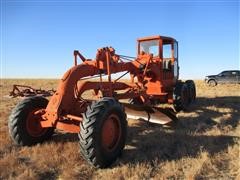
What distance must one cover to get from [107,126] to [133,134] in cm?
241

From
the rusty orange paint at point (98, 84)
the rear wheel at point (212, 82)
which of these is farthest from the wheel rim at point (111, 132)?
the rear wheel at point (212, 82)

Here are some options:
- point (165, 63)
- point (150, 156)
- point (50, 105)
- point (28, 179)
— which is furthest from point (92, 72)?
point (165, 63)

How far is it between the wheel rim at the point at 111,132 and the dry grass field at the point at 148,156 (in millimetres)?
382

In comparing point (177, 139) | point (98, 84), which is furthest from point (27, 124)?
point (177, 139)

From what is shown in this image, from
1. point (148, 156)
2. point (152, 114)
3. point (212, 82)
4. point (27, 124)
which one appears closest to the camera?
point (148, 156)

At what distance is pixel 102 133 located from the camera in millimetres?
6512

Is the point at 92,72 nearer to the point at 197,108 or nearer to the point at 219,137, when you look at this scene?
the point at 219,137

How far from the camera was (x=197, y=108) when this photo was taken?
1352 centimetres

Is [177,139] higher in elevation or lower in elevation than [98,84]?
lower

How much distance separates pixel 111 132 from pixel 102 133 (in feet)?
1.21

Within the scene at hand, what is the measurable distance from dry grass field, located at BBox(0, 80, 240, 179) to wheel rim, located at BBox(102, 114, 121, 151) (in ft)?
1.25

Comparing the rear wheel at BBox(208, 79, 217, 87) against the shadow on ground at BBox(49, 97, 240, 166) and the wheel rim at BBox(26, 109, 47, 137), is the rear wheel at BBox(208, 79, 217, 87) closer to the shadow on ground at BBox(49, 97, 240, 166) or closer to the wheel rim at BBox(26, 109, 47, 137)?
the shadow on ground at BBox(49, 97, 240, 166)

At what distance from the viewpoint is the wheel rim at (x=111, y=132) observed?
6.63m

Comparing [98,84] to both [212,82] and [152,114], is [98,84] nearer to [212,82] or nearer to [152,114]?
[152,114]
